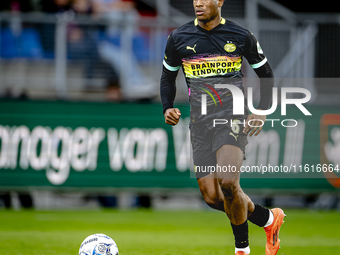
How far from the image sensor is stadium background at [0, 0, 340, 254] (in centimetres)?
1155

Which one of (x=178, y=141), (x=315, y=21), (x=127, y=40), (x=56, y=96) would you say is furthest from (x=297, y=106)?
(x=56, y=96)

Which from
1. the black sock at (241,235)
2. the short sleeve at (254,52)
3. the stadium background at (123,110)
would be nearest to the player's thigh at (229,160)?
the black sock at (241,235)

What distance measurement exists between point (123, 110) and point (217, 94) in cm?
651

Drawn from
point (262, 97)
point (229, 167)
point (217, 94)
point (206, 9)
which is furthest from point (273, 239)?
point (206, 9)

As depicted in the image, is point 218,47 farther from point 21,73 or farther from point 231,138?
point 21,73

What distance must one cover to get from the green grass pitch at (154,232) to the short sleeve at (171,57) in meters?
2.36

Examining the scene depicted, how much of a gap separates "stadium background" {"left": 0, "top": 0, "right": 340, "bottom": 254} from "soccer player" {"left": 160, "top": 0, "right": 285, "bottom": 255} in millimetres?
5697

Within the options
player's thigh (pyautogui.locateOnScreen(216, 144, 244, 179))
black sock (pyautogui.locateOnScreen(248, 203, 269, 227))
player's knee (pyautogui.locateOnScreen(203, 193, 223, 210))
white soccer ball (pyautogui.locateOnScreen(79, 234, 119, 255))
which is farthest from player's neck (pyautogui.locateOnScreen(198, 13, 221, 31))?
white soccer ball (pyautogui.locateOnScreen(79, 234, 119, 255))

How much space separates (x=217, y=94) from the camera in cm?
571

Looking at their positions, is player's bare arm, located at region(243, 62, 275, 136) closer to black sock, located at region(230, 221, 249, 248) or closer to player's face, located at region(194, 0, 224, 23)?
player's face, located at region(194, 0, 224, 23)

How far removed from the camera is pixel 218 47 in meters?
5.69

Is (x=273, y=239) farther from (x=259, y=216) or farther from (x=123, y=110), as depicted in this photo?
(x=123, y=110)

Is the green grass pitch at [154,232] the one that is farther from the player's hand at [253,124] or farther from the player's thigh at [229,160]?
the player's hand at [253,124]

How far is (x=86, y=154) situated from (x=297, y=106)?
4509 millimetres
